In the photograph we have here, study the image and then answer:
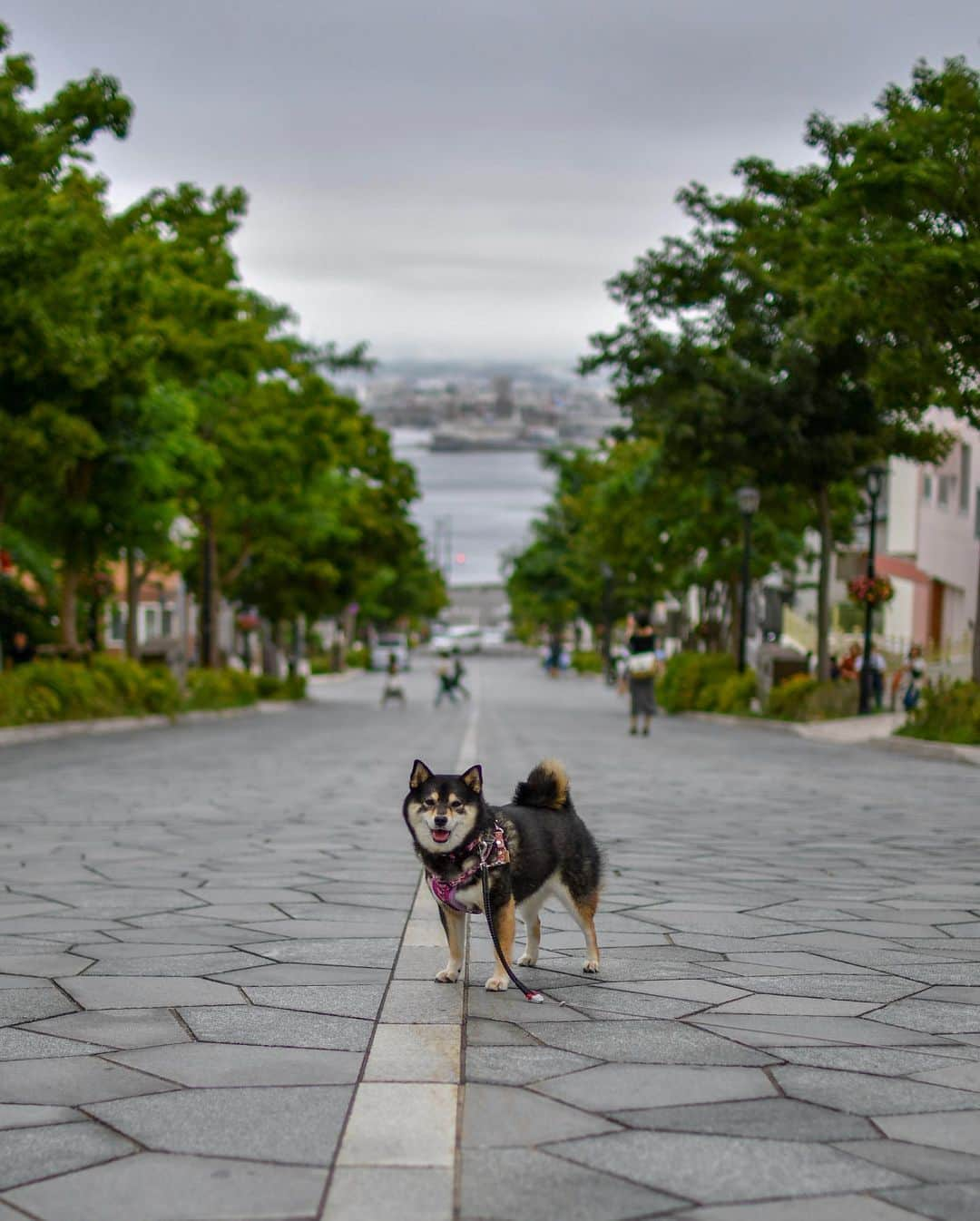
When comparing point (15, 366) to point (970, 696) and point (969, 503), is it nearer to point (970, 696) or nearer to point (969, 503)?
point (970, 696)

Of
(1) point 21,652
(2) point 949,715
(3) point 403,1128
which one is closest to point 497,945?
(3) point 403,1128

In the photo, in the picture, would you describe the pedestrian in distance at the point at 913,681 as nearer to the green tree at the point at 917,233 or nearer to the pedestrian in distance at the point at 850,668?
the pedestrian in distance at the point at 850,668

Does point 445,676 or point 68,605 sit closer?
point 68,605

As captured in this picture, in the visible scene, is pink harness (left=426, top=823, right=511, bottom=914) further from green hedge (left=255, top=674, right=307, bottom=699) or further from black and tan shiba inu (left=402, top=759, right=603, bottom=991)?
green hedge (left=255, top=674, right=307, bottom=699)

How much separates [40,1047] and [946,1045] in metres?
2.76

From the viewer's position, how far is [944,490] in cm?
5231

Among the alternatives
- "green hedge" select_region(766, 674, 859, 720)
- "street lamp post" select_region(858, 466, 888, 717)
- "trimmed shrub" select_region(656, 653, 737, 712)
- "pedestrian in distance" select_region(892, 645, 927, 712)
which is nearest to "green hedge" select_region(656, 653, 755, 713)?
"trimmed shrub" select_region(656, 653, 737, 712)

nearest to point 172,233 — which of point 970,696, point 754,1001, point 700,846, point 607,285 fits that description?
point 607,285

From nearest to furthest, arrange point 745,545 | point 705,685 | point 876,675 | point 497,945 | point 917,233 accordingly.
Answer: point 497,945 → point 917,233 → point 745,545 → point 876,675 → point 705,685

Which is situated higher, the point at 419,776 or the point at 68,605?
the point at 68,605

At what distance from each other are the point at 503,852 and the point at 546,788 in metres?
0.65

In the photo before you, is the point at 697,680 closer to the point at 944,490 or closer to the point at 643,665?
the point at 643,665

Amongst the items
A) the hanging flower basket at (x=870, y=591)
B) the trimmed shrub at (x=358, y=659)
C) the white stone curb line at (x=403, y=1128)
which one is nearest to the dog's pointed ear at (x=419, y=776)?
the white stone curb line at (x=403, y=1128)

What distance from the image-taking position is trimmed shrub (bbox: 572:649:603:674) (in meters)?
86.3
